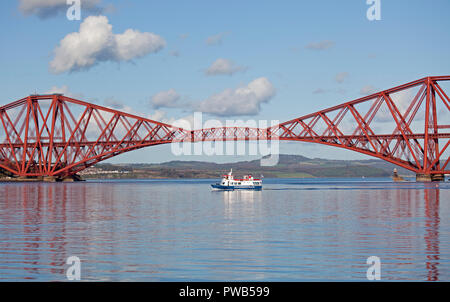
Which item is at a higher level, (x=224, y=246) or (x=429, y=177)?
(x=429, y=177)

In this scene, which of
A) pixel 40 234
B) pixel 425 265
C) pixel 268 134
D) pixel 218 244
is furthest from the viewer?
pixel 268 134

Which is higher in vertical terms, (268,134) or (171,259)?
(268,134)

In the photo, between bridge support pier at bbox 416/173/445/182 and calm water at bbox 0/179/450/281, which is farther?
bridge support pier at bbox 416/173/445/182

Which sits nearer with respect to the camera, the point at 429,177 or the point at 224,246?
the point at 224,246

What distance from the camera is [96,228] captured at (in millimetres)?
35969

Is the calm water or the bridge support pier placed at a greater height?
the bridge support pier

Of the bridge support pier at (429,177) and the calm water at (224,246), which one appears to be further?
the bridge support pier at (429,177)

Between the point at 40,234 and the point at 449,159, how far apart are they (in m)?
99.8

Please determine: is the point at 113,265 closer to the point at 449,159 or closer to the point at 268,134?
the point at 449,159

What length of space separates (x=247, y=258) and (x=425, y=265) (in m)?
6.62

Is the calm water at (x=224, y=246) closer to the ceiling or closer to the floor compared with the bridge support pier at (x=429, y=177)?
closer to the floor
